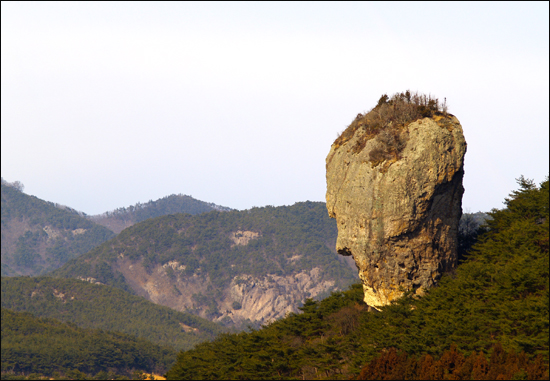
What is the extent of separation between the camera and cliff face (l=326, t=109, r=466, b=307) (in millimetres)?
35062

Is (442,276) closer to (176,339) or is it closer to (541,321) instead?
(541,321)

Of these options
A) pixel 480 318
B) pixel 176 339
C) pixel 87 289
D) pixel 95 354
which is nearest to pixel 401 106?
pixel 480 318

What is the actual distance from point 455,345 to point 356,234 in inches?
367

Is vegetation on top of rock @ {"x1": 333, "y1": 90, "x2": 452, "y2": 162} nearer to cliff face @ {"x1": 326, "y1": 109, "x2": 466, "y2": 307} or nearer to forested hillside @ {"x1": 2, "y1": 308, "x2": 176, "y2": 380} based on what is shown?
cliff face @ {"x1": 326, "y1": 109, "x2": 466, "y2": 307}

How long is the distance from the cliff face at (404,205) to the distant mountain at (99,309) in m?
112

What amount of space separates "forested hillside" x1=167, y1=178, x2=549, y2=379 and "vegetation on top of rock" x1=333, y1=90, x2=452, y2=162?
7.77m

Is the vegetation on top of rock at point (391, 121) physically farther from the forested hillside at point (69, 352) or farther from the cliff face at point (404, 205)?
the forested hillside at point (69, 352)

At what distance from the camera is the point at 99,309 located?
15562 centimetres

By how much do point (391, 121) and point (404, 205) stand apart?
5.78 metres

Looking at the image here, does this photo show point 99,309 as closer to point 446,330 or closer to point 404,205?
point 404,205

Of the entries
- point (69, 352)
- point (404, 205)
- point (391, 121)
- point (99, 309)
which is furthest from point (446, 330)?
point (99, 309)

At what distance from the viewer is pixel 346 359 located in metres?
36.8

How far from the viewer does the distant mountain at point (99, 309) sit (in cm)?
14775

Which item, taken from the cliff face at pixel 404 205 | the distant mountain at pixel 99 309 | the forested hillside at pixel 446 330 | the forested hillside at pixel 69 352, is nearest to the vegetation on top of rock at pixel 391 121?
the cliff face at pixel 404 205
